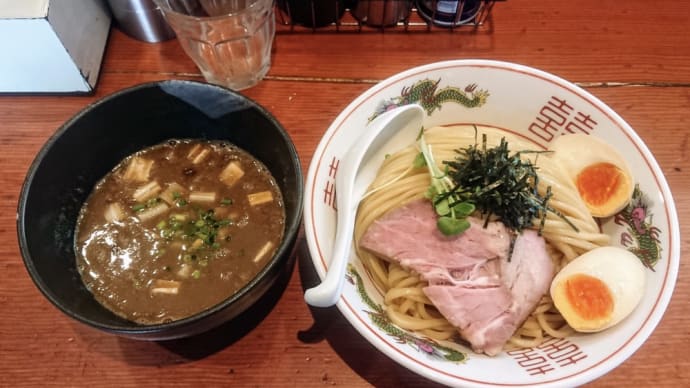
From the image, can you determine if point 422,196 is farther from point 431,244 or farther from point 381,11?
point 381,11

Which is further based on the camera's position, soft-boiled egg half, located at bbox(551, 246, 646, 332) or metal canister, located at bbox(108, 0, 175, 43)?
metal canister, located at bbox(108, 0, 175, 43)

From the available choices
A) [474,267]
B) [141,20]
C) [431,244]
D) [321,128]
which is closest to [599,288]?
[474,267]

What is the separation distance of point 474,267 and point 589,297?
275 millimetres

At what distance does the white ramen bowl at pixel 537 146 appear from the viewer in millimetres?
1153

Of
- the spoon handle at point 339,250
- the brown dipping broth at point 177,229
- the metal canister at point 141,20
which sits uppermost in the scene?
the metal canister at point 141,20

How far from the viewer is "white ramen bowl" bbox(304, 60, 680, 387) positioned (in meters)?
1.15

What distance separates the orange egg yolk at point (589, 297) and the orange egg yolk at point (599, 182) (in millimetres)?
283

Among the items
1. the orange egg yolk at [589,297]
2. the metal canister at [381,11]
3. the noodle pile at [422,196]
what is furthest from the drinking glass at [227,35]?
the orange egg yolk at [589,297]

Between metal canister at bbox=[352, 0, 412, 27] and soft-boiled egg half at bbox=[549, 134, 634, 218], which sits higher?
metal canister at bbox=[352, 0, 412, 27]

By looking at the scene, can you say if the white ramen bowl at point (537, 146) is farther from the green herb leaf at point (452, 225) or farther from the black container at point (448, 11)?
the black container at point (448, 11)

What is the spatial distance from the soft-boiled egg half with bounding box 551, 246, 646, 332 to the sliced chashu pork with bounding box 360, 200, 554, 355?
0.07 m

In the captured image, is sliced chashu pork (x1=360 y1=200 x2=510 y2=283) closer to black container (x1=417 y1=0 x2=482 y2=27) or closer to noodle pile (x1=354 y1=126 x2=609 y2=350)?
noodle pile (x1=354 y1=126 x2=609 y2=350)

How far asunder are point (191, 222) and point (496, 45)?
4.40 ft

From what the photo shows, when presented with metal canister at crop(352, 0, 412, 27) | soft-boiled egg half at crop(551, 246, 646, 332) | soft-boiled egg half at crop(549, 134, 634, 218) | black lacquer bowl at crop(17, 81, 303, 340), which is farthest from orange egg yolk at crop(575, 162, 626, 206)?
metal canister at crop(352, 0, 412, 27)
